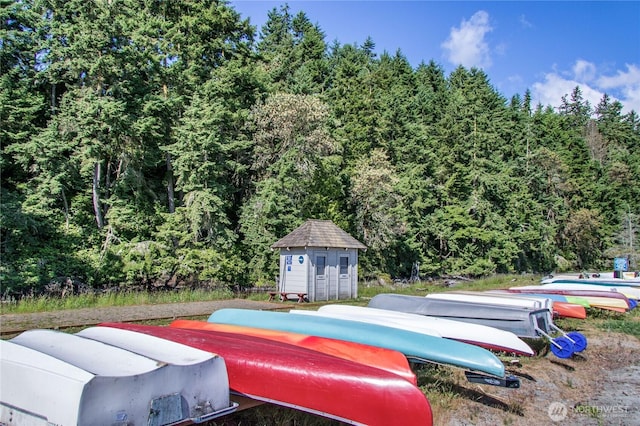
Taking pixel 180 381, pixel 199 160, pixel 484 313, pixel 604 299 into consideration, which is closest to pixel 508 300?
pixel 484 313

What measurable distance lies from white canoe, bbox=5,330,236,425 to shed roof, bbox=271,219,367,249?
12.0 metres

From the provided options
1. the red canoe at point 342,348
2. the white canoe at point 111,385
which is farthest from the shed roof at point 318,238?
the white canoe at point 111,385

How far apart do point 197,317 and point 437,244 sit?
24924 millimetres

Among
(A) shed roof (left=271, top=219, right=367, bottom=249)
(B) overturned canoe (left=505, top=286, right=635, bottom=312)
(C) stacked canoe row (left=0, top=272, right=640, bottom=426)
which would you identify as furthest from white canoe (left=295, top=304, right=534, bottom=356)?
(A) shed roof (left=271, top=219, right=367, bottom=249)

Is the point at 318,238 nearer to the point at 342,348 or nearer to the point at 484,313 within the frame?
the point at 484,313

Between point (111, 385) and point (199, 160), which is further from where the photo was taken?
point (199, 160)

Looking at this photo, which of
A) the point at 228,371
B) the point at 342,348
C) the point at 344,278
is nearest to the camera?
the point at 228,371

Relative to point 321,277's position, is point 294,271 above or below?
above

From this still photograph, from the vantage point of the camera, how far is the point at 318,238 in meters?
16.3

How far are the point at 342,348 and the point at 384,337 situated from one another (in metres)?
0.81

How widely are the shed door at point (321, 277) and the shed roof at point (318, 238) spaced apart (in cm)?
59

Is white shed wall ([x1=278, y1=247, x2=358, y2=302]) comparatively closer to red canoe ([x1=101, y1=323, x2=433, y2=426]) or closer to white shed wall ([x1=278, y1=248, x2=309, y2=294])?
white shed wall ([x1=278, y1=248, x2=309, y2=294])

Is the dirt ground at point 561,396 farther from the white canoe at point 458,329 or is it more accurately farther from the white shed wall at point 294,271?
the white shed wall at point 294,271

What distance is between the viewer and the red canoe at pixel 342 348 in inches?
187
